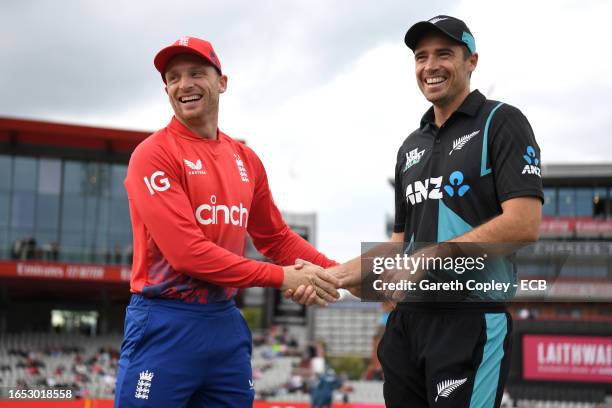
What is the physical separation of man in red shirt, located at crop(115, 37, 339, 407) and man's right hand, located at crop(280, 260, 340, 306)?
1cm

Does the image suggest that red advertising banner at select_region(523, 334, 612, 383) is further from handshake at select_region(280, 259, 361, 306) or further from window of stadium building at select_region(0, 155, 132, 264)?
handshake at select_region(280, 259, 361, 306)

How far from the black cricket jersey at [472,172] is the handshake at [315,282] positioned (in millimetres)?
771

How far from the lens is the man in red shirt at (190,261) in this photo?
399 cm

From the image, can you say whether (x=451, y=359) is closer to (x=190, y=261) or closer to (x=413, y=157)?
(x=413, y=157)

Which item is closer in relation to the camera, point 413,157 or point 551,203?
point 413,157

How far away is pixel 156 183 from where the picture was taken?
13.4 feet

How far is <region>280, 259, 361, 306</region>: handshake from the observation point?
441cm

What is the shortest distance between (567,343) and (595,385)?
1860 mm

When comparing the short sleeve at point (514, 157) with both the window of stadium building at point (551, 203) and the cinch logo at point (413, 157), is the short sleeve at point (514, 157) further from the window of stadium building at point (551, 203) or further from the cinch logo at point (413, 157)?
the window of stadium building at point (551, 203)

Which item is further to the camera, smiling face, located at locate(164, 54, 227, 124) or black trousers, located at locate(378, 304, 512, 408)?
smiling face, located at locate(164, 54, 227, 124)

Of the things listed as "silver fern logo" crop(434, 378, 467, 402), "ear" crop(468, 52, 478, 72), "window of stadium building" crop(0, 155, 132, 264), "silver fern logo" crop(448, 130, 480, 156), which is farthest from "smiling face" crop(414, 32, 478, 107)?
"window of stadium building" crop(0, 155, 132, 264)

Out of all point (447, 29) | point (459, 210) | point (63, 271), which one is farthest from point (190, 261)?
point (63, 271)

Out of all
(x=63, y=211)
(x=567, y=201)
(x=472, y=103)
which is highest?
(x=567, y=201)

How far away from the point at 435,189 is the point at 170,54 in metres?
1.71
